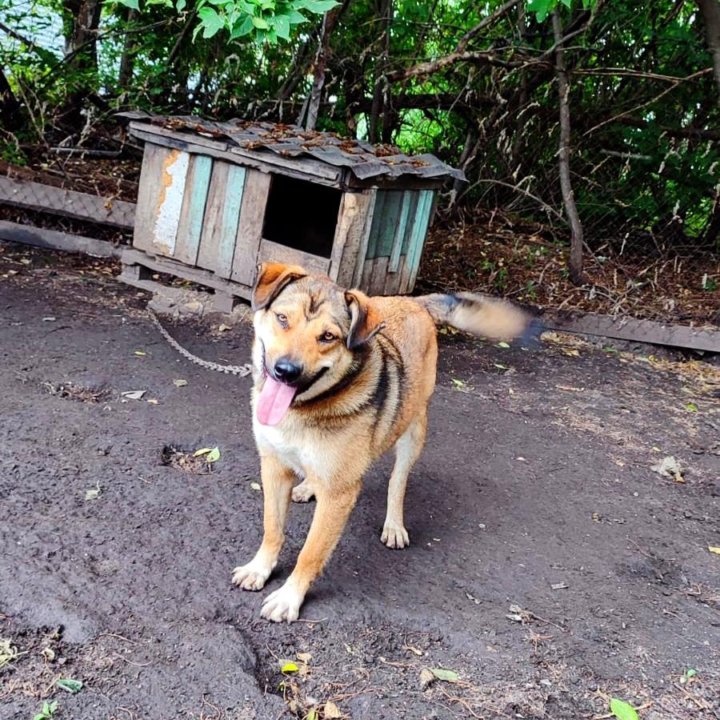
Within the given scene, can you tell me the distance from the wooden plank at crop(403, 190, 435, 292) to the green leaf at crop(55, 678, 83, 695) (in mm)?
5285

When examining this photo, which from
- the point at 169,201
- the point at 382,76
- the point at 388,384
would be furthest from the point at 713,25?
the point at 388,384

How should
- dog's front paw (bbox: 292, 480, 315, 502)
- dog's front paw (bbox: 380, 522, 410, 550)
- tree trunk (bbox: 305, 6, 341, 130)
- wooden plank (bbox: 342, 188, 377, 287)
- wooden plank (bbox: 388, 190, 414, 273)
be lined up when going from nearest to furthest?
dog's front paw (bbox: 380, 522, 410, 550) → dog's front paw (bbox: 292, 480, 315, 502) → wooden plank (bbox: 342, 188, 377, 287) → wooden plank (bbox: 388, 190, 414, 273) → tree trunk (bbox: 305, 6, 341, 130)

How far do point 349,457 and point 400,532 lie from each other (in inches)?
36.4

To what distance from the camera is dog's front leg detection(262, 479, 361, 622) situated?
301 cm

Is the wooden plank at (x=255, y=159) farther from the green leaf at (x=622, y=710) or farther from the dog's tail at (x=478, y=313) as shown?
the green leaf at (x=622, y=710)

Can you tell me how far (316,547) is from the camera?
305 centimetres

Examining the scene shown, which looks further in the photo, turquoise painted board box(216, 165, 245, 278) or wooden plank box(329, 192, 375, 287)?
turquoise painted board box(216, 165, 245, 278)

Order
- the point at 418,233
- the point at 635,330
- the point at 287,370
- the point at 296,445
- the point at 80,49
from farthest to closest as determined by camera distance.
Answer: the point at 80,49
the point at 635,330
the point at 418,233
the point at 296,445
the point at 287,370

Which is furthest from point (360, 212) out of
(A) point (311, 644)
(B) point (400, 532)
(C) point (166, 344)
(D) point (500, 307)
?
(A) point (311, 644)

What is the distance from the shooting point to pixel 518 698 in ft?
9.26

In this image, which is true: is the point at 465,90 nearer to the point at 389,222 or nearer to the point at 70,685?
the point at 389,222

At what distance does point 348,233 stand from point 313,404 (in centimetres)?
335

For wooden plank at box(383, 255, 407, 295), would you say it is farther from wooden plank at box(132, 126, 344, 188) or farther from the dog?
the dog

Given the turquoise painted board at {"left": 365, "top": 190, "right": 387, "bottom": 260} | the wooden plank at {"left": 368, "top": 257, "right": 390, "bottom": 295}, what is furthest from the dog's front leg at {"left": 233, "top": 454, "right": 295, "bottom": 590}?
the wooden plank at {"left": 368, "top": 257, "right": 390, "bottom": 295}
